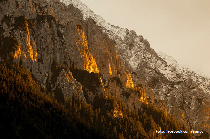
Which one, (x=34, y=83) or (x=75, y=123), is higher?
(x=34, y=83)

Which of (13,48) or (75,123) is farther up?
(13,48)

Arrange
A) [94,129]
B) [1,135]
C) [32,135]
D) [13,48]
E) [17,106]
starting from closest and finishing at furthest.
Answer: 1. [1,135]
2. [32,135]
3. [17,106]
4. [94,129]
5. [13,48]

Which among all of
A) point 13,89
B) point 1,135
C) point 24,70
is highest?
point 24,70

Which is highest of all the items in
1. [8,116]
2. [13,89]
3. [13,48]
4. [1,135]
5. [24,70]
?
[13,48]

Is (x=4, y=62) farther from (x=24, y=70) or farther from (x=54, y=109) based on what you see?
(x=54, y=109)

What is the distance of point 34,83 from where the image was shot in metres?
192

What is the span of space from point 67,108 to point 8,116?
46.2 meters

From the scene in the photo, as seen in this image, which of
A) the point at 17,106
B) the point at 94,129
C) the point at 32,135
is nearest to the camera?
the point at 32,135

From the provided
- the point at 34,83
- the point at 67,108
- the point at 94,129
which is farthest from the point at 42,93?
the point at 94,129

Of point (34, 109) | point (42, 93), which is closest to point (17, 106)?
point (34, 109)

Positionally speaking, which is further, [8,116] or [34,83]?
[34,83]

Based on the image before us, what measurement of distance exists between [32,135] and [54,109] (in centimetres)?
3044

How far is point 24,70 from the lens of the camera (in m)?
193

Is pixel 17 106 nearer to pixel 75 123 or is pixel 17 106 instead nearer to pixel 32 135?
pixel 32 135
